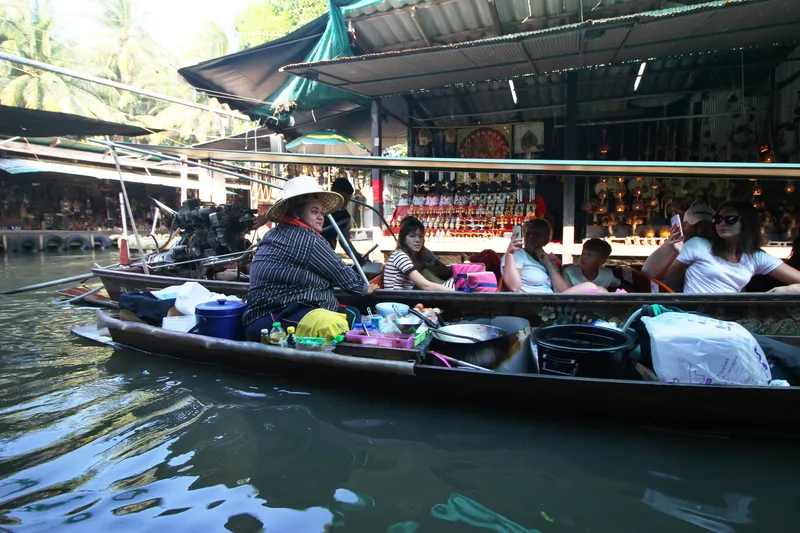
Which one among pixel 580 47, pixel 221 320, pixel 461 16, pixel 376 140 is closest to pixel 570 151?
pixel 580 47

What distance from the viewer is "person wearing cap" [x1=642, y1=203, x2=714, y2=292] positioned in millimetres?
3504

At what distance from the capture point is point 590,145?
838 centimetres

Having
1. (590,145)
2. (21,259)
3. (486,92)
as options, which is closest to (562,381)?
(486,92)

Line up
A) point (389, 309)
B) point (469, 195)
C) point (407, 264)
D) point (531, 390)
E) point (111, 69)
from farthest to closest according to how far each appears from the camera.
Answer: point (111, 69)
point (469, 195)
point (407, 264)
point (389, 309)
point (531, 390)

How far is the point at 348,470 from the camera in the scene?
7.49ft

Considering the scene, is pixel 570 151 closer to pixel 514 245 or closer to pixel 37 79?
pixel 514 245

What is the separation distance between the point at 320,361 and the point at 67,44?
29.5m

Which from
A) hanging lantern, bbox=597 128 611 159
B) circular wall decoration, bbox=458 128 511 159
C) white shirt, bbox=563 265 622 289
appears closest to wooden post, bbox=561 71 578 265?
hanging lantern, bbox=597 128 611 159

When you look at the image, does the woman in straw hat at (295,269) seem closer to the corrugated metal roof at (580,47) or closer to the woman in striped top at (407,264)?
the woman in striped top at (407,264)

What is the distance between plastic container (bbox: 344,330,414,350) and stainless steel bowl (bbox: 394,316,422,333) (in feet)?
0.14

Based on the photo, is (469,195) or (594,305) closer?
(594,305)

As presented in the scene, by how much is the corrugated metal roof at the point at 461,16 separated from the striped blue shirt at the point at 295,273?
4.16 m

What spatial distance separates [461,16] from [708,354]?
5.51m

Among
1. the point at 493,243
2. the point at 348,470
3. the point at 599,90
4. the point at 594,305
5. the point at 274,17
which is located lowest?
the point at 348,470
